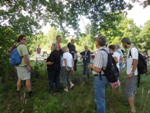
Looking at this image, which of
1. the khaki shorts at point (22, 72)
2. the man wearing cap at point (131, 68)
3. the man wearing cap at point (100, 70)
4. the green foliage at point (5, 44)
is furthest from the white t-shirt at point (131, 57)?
the green foliage at point (5, 44)

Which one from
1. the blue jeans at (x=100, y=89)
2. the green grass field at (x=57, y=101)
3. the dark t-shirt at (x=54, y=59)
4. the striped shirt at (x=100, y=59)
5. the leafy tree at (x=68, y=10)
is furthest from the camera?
the leafy tree at (x=68, y=10)

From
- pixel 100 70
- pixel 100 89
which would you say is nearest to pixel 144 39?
pixel 100 89

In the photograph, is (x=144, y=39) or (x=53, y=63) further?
(x=144, y=39)

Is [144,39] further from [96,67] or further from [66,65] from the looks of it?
[96,67]

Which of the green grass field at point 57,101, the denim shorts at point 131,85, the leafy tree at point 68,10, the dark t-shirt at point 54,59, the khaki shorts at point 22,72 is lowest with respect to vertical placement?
the green grass field at point 57,101

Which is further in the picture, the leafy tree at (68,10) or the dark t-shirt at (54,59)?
the leafy tree at (68,10)

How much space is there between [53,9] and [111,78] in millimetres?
6573

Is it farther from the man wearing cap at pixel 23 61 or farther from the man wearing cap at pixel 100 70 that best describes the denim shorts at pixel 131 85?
the man wearing cap at pixel 23 61

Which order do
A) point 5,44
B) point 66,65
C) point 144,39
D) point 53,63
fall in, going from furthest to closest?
point 144,39, point 66,65, point 5,44, point 53,63

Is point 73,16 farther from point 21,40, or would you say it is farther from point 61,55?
point 21,40

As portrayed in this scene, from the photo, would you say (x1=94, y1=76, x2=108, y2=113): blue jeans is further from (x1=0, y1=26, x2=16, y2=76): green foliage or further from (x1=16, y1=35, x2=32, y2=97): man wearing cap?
(x1=0, y1=26, x2=16, y2=76): green foliage

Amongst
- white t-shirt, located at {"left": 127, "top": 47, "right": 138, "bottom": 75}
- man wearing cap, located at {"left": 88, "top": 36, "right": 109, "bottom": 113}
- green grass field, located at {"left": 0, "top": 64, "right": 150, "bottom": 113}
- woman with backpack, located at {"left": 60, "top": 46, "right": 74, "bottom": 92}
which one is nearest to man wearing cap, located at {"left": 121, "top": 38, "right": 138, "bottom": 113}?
white t-shirt, located at {"left": 127, "top": 47, "right": 138, "bottom": 75}

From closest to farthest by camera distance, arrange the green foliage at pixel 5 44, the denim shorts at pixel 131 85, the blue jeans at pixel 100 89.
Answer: the blue jeans at pixel 100 89 < the denim shorts at pixel 131 85 < the green foliage at pixel 5 44

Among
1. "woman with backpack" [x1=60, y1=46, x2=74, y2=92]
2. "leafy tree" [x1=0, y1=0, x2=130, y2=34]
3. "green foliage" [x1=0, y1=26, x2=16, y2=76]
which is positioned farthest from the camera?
"leafy tree" [x1=0, y1=0, x2=130, y2=34]
